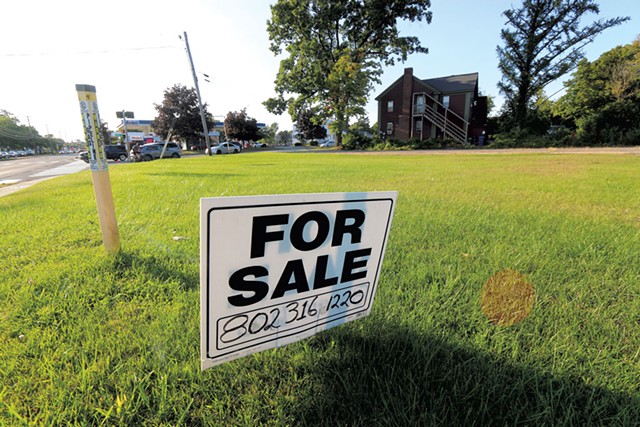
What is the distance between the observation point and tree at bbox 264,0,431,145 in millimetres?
30172

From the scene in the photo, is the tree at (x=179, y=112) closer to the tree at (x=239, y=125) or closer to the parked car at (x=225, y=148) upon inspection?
the tree at (x=239, y=125)

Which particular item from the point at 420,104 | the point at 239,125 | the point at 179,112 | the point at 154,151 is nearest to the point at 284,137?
the point at 239,125

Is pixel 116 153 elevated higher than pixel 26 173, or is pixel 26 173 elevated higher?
pixel 116 153

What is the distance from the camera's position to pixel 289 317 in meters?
1.21

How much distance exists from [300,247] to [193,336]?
36.8 inches

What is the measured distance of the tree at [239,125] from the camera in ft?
181

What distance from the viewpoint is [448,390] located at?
4.13ft

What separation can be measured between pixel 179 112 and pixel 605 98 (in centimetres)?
5457

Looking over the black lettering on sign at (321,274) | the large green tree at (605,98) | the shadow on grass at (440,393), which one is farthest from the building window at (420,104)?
the black lettering on sign at (321,274)

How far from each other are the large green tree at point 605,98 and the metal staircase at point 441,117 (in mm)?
9412

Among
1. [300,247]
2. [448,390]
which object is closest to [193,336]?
[300,247]

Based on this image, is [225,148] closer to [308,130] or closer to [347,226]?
[308,130]

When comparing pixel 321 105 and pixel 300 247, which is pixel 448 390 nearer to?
pixel 300 247

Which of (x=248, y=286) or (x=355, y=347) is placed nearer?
(x=248, y=286)
